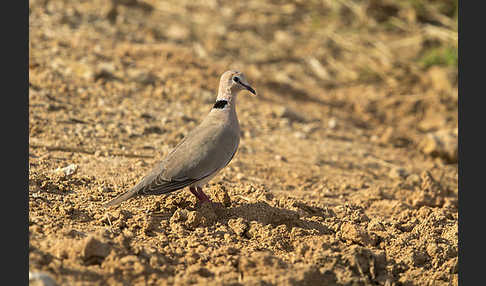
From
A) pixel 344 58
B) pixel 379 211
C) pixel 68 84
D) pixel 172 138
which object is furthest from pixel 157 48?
pixel 379 211

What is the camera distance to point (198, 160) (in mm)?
4594

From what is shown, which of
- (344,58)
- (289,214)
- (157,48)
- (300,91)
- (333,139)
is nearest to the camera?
(289,214)

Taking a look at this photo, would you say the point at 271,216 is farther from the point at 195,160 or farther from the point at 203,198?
the point at 195,160

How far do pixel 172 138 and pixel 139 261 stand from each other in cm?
310

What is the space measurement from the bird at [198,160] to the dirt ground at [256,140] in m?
0.19

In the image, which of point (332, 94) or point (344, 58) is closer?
point (332, 94)

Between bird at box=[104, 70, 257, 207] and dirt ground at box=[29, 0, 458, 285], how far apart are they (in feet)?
0.63

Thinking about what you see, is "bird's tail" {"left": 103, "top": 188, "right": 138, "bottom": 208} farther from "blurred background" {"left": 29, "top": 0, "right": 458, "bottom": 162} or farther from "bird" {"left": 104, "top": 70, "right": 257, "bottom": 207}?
"blurred background" {"left": 29, "top": 0, "right": 458, "bottom": 162}

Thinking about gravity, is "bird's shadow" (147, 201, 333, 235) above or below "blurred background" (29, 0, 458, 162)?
below

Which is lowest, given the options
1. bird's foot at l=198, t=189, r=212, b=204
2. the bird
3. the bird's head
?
bird's foot at l=198, t=189, r=212, b=204

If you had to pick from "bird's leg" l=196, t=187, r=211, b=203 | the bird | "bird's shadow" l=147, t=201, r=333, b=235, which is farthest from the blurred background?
"bird's shadow" l=147, t=201, r=333, b=235

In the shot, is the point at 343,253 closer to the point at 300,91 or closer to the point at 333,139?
the point at 333,139

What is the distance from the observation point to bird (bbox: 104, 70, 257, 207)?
443 centimetres

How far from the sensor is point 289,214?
458 cm
